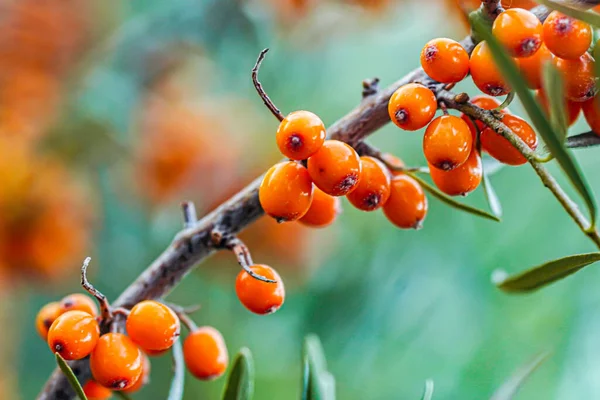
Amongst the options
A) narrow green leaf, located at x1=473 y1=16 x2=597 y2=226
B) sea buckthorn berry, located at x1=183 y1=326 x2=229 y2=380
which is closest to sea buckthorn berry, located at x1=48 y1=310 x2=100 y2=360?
sea buckthorn berry, located at x1=183 y1=326 x2=229 y2=380

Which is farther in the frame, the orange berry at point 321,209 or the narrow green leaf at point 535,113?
the orange berry at point 321,209

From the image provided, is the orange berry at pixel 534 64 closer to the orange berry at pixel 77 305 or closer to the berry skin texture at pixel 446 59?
the berry skin texture at pixel 446 59

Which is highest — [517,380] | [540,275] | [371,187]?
[371,187]

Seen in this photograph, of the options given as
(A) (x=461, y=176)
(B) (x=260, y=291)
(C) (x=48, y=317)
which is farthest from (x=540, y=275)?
(C) (x=48, y=317)

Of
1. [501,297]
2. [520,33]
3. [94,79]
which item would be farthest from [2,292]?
[520,33]

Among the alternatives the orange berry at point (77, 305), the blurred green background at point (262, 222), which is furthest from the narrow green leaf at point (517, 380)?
the blurred green background at point (262, 222)

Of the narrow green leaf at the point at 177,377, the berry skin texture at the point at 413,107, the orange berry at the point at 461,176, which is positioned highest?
the berry skin texture at the point at 413,107

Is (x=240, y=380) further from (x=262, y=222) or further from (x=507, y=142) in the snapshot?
(x=262, y=222)

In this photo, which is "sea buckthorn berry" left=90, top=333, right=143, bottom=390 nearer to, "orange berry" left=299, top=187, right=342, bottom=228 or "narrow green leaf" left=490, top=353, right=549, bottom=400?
"orange berry" left=299, top=187, right=342, bottom=228
